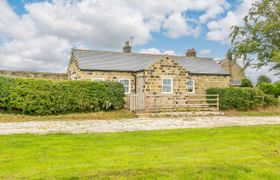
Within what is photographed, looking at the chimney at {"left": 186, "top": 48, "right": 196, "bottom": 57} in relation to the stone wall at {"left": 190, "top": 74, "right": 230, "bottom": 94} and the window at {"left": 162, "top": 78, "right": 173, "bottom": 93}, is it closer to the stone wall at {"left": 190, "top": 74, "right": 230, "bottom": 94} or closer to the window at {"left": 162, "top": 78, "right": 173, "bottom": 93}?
the stone wall at {"left": 190, "top": 74, "right": 230, "bottom": 94}

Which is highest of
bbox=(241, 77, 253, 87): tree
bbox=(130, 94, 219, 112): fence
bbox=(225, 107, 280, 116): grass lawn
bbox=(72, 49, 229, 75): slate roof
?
bbox=(72, 49, 229, 75): slate roof

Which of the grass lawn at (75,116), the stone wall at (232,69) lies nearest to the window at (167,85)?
the grass lawn at (75,116)

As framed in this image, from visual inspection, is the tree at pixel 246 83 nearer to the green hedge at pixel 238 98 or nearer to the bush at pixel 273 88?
the bush at pixel 273 88

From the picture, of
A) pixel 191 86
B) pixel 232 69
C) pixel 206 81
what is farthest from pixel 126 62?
pixel 232 69

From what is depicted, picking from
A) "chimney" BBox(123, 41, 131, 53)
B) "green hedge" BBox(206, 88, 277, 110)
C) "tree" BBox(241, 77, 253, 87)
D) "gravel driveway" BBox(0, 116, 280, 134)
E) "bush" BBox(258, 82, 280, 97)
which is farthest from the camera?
"tree" BBox(241, 77, 253, 87)

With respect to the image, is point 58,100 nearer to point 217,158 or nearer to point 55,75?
point 55,75

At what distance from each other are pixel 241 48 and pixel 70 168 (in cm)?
726

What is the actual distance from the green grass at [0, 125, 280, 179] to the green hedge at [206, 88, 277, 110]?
1208 centimetres

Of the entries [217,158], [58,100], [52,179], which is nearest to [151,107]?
[58,100]

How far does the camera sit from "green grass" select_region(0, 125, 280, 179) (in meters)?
5.95

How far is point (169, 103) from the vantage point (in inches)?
931

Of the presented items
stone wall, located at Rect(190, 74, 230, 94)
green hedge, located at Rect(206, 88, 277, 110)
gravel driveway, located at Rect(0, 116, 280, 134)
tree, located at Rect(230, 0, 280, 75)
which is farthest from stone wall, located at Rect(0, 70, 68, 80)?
tree, located at Rect(230, 0, 280, 75)

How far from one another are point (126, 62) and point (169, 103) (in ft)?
20.6

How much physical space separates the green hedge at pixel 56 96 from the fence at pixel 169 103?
132 cm
